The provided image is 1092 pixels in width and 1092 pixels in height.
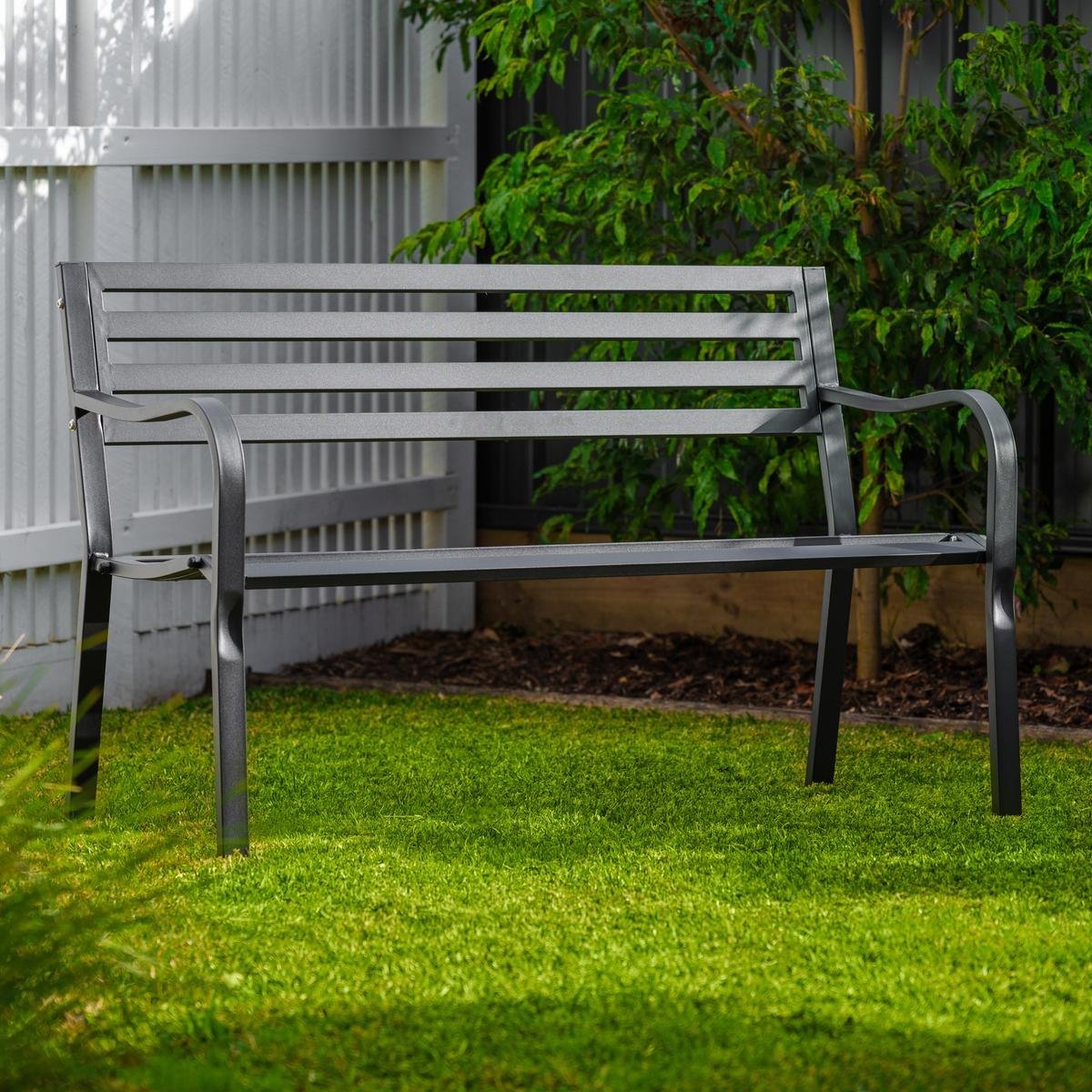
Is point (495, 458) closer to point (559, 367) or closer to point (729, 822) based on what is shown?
point (559, 367)

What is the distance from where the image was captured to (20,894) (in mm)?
2061

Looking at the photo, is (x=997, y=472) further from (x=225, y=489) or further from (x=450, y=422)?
(x=225, y=489)

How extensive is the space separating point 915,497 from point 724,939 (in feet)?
8.90

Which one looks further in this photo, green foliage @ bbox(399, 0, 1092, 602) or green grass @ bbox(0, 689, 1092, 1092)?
green foliage @ bbox(399, 0, 1092, 602)

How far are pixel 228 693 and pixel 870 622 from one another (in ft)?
8.54

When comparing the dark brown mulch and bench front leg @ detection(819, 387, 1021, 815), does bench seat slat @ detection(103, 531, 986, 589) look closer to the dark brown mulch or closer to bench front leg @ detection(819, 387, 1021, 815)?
bench front leg @ detection(819, 387, 1021, 815)

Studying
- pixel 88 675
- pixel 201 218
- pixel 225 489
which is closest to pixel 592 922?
pixel 225 489

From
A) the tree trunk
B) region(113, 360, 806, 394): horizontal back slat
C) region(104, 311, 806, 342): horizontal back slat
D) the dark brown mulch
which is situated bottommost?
the dark brown mulch

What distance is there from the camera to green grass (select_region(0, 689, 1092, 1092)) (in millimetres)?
2320

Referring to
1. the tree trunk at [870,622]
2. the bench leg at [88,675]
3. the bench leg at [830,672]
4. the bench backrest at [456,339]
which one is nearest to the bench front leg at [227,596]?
the bench leg at [88,675]

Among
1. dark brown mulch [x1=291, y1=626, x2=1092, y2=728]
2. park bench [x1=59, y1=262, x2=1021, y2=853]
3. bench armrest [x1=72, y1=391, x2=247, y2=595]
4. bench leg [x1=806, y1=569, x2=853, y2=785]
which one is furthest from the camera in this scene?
dark brown mulch [x1=291, y1=626, x2=1092, y2=728]

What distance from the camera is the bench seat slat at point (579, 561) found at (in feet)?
10.6

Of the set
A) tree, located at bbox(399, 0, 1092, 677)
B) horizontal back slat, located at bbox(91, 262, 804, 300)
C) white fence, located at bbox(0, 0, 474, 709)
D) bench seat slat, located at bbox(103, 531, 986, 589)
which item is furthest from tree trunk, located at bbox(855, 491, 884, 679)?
white fence, located at bbox(0, 0, 474, 709)

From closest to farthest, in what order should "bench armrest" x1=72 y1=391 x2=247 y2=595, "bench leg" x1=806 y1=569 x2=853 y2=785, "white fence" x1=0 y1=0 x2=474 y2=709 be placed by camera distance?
"bench armrest" x1=72 y1=391 x2=247 y2=595, "bench leg" x1=806 y1=569 x2=853 y2=785, "white fence" x1=0 y1=0 x2=474 y2=709
